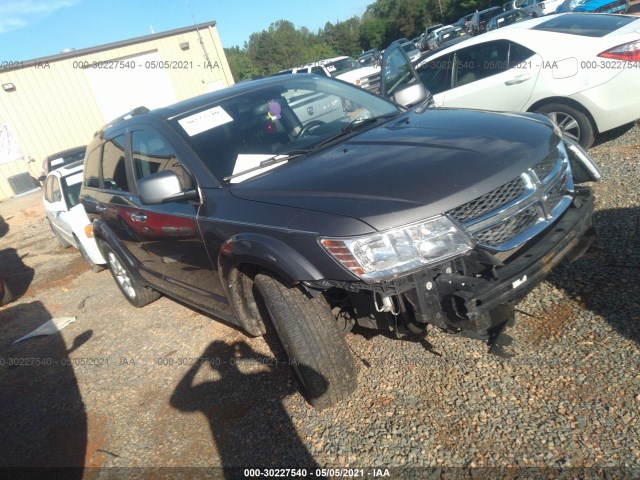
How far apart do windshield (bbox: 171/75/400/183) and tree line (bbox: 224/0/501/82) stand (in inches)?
1703

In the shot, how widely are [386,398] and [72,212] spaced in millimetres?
5295

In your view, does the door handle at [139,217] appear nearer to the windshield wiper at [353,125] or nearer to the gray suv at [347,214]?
the gray suv at [347,214]

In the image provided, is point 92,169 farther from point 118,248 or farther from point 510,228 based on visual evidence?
point 510,228

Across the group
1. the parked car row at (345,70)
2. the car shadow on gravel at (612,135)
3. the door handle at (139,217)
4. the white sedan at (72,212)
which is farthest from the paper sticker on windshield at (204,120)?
the parked car row at (345,70)

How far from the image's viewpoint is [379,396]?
8.59 ft

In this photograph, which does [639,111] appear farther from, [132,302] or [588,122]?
[132,302]

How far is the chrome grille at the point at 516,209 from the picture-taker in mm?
2111

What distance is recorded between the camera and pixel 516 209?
221cm

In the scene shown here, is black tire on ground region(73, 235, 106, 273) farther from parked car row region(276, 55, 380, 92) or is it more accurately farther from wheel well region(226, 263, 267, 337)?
parked car row region(276, 55, 380, 92)

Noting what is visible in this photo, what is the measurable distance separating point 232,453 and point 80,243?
468 cm

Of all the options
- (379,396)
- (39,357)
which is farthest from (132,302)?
(379,396)

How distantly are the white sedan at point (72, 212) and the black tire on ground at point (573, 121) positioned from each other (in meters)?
5.54

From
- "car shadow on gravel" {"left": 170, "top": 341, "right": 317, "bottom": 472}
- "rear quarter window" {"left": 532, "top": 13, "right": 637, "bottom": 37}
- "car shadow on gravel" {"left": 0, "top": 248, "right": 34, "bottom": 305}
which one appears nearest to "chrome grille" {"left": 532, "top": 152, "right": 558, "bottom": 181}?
"car shadow on gravel" {"left": 170, "top": 341, "right": 317, "bottom": 472}

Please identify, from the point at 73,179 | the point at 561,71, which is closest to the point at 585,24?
the point at 561,71
